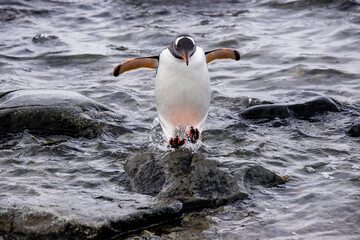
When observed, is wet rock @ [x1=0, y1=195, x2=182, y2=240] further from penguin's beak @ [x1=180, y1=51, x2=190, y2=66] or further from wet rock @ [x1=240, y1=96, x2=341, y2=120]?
wet rock @ [x1=240, y1=96, x2=341, y2=120]

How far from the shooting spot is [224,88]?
7656mm

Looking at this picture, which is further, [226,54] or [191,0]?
[191,0]

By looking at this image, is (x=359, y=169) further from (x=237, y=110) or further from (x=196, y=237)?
(x=237, y=110)

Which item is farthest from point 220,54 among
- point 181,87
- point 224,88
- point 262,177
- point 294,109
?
point 224,88

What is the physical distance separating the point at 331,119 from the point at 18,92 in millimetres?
3526

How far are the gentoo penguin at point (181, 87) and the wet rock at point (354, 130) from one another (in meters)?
1.54

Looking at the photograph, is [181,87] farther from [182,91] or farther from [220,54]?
[220,54]

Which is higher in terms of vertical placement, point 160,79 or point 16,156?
point 160,79

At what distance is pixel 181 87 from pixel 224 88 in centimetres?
277

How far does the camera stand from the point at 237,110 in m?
6.72

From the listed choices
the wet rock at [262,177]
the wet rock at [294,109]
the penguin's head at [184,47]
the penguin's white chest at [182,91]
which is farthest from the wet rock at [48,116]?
the wet rock at [262,177]

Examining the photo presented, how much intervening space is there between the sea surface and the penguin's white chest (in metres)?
0.30

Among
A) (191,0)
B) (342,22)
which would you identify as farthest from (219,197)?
(191,0)

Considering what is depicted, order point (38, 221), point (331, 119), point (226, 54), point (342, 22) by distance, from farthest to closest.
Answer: point (342, 22), point (331, 119), point (226, 54), point (38, 221)
